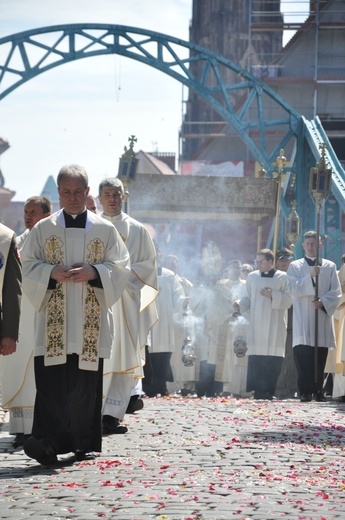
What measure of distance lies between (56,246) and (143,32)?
18.5 meters

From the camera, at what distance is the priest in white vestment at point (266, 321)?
16969 millimetres

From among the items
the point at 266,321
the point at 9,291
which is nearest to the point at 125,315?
the point at 9,291

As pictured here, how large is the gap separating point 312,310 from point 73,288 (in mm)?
7479

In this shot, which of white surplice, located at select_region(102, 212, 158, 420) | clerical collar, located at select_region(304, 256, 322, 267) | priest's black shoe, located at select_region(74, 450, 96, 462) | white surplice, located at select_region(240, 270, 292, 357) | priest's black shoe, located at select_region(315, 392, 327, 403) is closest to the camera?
priest's black shoe, located at select_region(74, 450, 96, 462)

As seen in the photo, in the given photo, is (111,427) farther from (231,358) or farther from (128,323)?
(231,358)

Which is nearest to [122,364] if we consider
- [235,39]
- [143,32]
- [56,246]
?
[56,246]

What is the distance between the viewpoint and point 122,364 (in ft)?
36.2

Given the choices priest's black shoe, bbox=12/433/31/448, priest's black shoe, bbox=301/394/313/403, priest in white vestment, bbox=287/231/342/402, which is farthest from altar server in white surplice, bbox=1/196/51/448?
priest in white vestment, bbox=287/231/342/402

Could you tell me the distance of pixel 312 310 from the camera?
16328mm

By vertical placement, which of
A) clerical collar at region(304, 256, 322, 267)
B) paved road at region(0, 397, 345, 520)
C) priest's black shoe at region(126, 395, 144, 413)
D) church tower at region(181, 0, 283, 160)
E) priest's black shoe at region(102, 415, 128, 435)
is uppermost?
church tower at region(181, 0, 283, 160)

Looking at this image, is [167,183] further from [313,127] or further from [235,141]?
[235,141]

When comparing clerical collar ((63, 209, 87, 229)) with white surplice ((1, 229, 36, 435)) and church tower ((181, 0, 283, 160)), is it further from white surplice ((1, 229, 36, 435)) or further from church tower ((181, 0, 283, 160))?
church tower ((181, 0, 283, 160))

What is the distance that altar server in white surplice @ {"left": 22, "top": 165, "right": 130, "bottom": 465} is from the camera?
8945mm

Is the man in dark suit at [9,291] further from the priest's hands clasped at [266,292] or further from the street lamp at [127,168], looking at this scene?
the street lamp at [127,168]
